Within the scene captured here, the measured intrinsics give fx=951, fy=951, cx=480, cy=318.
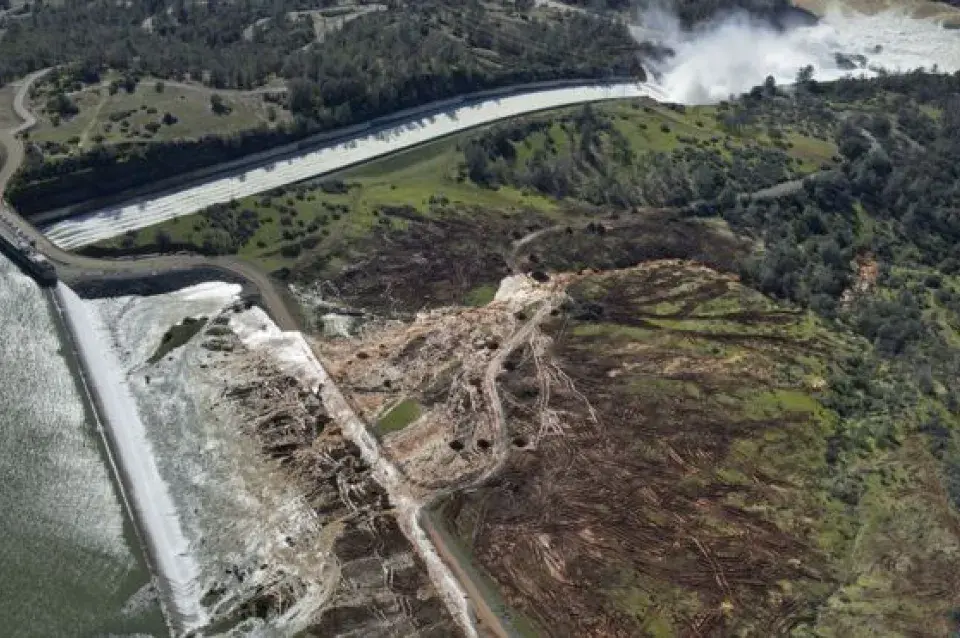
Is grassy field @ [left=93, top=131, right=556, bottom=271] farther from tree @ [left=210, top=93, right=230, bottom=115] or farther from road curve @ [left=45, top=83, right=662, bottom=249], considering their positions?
tree @ [left=210, top=93, right=230, bottom=115]

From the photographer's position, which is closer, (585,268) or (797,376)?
(797,376)

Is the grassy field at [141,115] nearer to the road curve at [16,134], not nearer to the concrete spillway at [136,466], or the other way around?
the road curve at [16,134]

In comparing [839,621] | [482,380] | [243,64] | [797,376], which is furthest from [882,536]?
[243,64]

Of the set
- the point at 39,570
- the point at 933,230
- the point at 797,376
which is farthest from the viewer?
the point at 933,230

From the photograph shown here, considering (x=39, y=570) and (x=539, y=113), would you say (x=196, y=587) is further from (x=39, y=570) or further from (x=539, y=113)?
(x=539, y=113)

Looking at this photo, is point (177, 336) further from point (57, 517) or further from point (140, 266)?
point (57, 517)

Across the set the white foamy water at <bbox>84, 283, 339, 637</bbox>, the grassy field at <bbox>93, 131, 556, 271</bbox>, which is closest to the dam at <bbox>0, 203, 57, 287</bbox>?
the white foamy water at <bbox>84, 283, 339, 637</bbox>
